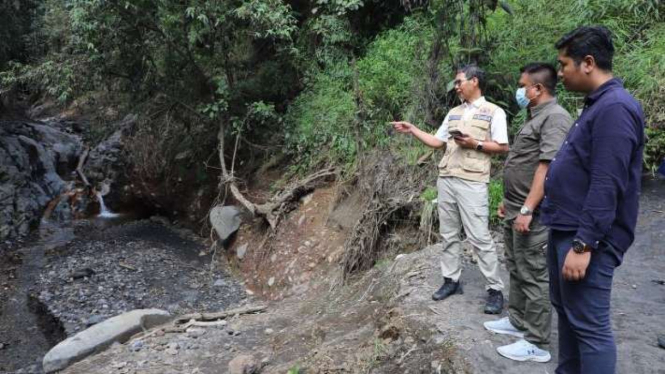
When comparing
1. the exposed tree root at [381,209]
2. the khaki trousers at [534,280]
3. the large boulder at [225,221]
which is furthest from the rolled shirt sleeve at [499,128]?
the large boulder at [225,221]

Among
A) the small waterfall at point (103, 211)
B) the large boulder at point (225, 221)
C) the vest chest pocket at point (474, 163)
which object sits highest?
the vest chest pocket at point (474, 163)

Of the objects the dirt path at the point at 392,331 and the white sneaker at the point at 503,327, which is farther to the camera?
the white sneaker at the point at 503,327

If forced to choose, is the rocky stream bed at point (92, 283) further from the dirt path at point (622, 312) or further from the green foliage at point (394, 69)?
the dirt path at point (622, 312)

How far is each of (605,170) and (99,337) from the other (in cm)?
589

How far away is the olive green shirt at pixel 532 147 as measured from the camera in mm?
2935

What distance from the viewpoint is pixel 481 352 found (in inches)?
124

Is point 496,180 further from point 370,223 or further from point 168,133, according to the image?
point 168,133

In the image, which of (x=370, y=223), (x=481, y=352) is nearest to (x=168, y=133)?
(x=370, y=223)

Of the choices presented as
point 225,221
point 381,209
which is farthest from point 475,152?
point 225,221

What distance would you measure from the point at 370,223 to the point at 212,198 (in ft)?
A: 17.5

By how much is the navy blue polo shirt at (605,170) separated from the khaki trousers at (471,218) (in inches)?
53.4

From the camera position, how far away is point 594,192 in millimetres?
2090

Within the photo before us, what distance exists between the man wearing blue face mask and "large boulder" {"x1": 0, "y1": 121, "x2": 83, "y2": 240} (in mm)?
10624

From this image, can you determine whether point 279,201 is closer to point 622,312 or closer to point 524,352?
point 622,312
